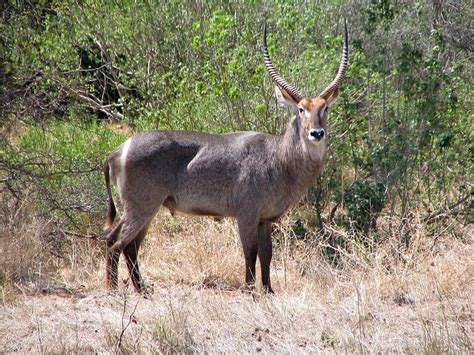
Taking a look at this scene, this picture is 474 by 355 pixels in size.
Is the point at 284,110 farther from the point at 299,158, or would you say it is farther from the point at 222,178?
the point at 222,178

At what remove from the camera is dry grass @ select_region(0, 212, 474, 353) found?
18.9 ft

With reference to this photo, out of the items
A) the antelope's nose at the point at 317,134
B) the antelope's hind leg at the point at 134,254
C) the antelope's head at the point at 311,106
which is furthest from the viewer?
the antelope's hind leg at the point at 134,254

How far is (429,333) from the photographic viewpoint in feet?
18.4

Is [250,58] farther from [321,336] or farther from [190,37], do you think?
[321,336]

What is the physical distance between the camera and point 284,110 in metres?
8.66

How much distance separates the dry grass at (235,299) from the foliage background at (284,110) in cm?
46

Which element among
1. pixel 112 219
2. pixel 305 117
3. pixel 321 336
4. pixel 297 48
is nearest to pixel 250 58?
pixel 297 48

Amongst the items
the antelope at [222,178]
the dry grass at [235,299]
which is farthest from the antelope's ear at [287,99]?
the dry grass at [235,299]

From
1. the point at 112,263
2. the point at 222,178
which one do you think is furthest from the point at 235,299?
the point at 112,263

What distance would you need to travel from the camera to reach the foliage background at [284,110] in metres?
7.87

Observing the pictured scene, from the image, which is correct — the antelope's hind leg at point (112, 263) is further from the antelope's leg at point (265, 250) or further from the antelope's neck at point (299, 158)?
the antelope's neck at point (299, 158)

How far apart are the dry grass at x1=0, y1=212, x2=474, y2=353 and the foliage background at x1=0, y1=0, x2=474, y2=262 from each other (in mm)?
461

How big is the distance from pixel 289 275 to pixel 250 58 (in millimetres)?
2359

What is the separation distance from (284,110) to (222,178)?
1747 mm
